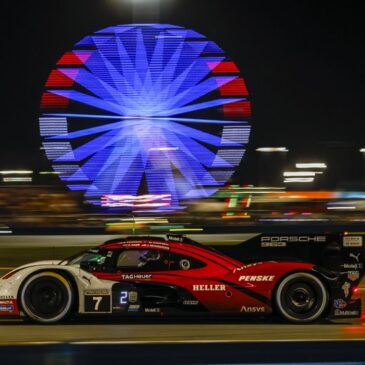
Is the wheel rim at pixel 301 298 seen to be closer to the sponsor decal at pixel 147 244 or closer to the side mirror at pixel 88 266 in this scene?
the sponsor decal at pixel 147 244

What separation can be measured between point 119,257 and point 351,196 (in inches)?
2345

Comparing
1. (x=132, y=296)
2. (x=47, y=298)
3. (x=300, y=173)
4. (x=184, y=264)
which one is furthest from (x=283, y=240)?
(x=300, y=173)

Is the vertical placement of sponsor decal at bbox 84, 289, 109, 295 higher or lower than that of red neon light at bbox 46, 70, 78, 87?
lower

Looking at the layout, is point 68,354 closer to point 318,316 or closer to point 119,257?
point 119,257

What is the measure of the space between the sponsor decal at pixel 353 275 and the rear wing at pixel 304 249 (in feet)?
0.51

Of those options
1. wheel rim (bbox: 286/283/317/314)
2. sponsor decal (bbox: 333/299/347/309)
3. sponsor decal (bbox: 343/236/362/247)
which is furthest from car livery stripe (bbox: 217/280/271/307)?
sponsor decal (bbox: 343/236/362/247)

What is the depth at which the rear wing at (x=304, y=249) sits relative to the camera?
8016mm

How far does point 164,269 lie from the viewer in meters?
7.84

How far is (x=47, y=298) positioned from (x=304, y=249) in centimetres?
300

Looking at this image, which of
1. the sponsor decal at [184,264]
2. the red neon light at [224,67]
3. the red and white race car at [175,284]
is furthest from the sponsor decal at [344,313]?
the red neon light at [224,67]

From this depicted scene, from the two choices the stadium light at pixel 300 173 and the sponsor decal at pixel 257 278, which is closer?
the sponsor decal at pixel 257 278

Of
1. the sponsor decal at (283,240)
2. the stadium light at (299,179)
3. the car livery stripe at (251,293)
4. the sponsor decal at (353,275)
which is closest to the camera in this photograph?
the car livery stripe at (251,293)

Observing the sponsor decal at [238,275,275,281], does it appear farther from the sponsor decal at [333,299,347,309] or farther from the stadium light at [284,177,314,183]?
the stadium light at [284,177,314,183]

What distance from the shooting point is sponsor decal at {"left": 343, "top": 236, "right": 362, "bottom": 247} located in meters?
8.02
